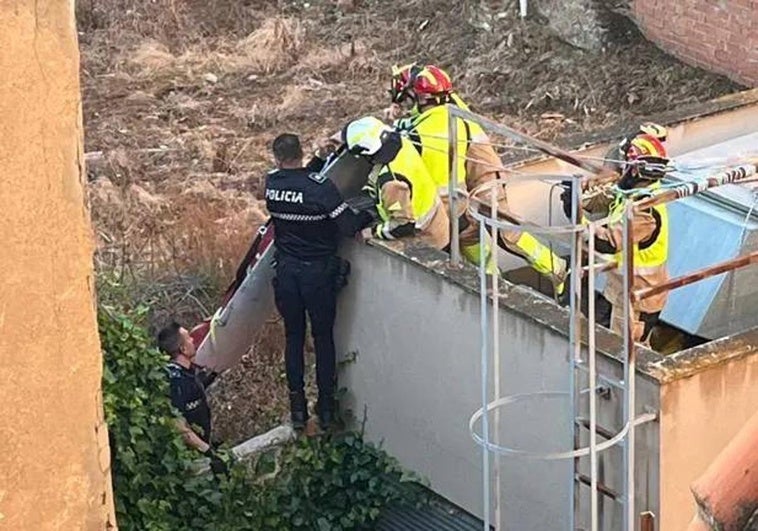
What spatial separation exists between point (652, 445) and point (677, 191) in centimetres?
116

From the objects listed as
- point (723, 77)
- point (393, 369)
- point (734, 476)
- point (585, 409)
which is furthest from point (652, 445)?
point (723, 77)

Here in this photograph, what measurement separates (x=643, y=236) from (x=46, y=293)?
347 centimetres

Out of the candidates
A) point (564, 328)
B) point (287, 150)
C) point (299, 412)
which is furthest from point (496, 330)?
point (299, 412)

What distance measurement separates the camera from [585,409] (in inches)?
295

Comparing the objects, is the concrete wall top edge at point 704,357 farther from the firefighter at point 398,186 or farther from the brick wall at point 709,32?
the brick wall at point 709,32

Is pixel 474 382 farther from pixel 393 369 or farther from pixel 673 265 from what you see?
pixel 673 265

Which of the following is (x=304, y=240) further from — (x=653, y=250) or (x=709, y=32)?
(x=709, y=32)

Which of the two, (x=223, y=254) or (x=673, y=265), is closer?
(x=673, y=265)

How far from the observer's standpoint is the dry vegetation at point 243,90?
13008 mm

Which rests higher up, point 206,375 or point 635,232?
point 635,232

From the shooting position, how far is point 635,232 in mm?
8031

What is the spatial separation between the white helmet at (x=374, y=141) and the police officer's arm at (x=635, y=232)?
137 centimetres

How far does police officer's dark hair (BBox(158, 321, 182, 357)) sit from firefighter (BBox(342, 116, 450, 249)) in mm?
1220

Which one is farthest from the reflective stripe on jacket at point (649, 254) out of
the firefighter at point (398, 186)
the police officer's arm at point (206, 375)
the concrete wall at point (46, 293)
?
the concrete wall at point (46, 293)
